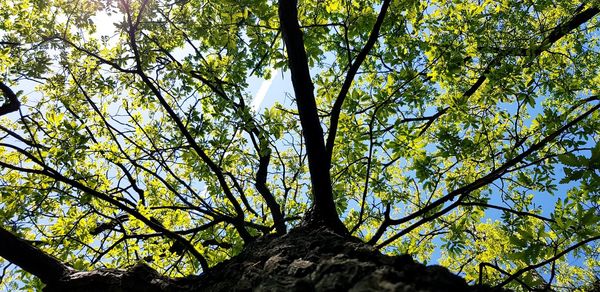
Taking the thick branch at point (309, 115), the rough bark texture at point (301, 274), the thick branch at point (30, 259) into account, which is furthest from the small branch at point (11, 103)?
the thick branch at point (309, 115)

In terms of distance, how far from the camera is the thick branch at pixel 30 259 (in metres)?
2.31

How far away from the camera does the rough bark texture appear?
1.30m

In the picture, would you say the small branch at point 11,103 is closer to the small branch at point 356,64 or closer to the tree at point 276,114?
the tree at point 276,114

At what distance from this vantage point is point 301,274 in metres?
1.70

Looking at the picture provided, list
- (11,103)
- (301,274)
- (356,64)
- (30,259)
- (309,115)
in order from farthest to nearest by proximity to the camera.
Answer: (11,103), (356,64), (309,115), (30,259), (301,274)

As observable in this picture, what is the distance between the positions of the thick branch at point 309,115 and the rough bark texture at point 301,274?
289 millimetres

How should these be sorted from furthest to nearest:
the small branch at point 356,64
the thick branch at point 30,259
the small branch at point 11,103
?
1. the small branch at point 11,103
2. the small branch at point 356,64
3. the thick branch at point 30,259

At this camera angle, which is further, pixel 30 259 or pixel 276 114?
pixel 276 114

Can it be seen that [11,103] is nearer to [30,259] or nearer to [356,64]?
[30,259]

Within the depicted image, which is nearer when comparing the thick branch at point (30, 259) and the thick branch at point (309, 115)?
the thick branch at point (30, 259)

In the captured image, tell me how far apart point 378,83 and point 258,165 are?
2.76 meters

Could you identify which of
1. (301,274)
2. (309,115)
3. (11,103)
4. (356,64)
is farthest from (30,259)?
(11,103)

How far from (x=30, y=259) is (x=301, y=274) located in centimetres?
→ 193

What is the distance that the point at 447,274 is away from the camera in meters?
1.31
